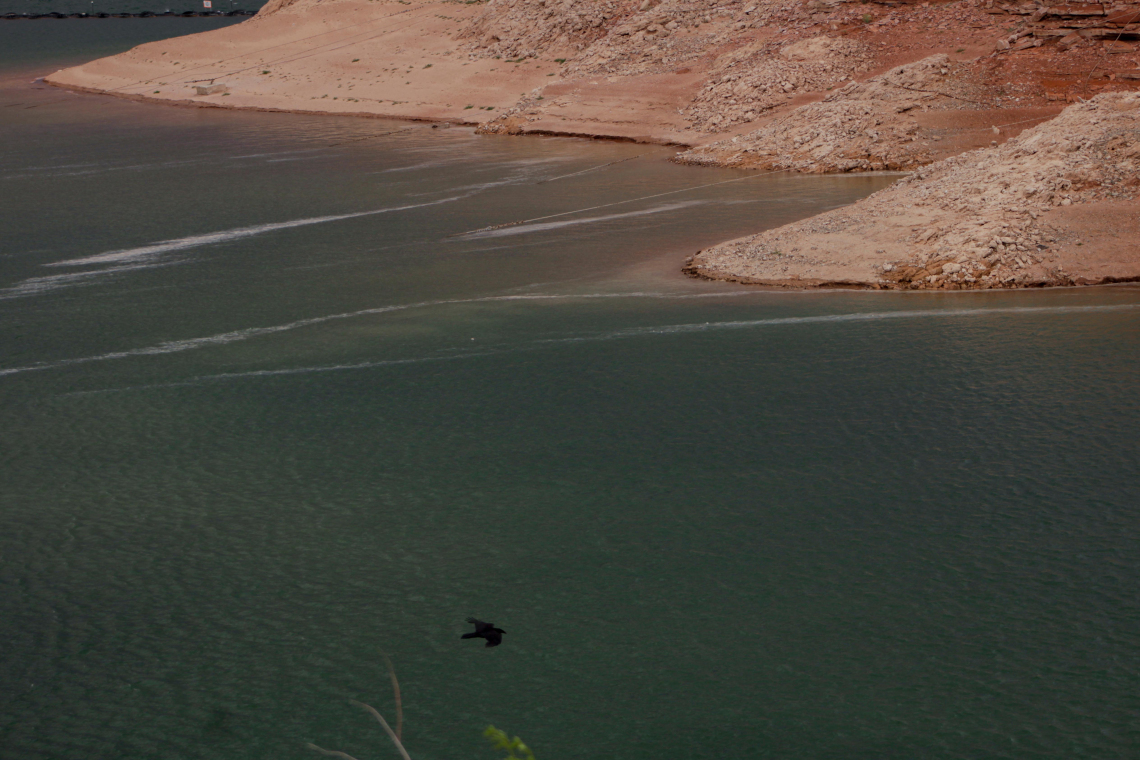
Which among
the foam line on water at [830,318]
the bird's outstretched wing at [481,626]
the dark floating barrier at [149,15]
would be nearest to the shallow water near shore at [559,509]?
the foam line on water at [830,318]

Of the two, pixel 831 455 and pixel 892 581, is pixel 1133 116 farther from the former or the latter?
pixel 892 581

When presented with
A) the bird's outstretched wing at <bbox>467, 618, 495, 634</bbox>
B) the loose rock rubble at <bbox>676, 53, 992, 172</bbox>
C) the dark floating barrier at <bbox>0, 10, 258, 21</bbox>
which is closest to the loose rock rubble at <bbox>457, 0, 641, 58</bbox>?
the loose rock rubble at <bbox>676, 53, 992, 172</bbox>

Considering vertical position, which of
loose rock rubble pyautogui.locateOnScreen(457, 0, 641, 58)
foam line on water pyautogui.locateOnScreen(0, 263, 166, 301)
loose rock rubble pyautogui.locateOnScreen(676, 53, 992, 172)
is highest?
loose rock rubble pyautogui.locateOnScreen(457, 0, 641, 58)

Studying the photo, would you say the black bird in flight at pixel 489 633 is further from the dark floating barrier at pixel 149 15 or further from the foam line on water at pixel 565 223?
the dark floating barrier at pixel 149 15

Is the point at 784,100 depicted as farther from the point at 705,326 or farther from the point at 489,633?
the point at 489,633

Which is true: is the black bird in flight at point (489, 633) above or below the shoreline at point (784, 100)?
below

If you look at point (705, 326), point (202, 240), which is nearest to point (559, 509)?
point (705, 326)

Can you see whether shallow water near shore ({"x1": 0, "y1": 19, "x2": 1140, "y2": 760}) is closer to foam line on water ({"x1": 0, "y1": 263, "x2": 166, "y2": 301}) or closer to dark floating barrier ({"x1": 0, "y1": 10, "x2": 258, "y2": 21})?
foam line on water ({"x1": 0, "y1": 263, "x2": 166, "y2": 301})

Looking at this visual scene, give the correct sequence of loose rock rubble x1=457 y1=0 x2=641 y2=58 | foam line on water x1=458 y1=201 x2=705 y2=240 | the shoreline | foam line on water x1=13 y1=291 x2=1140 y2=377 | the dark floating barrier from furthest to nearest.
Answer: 1. the dark floating barrier
2. loose rock rubble x1=457 y1=0 x2=641 y2=58
3. foam line on water x1=458 y1=201 x2=705 y2=240
4. the shoreline
5. foam line on water x1=13 y1=291 x2=1140 y2=377
